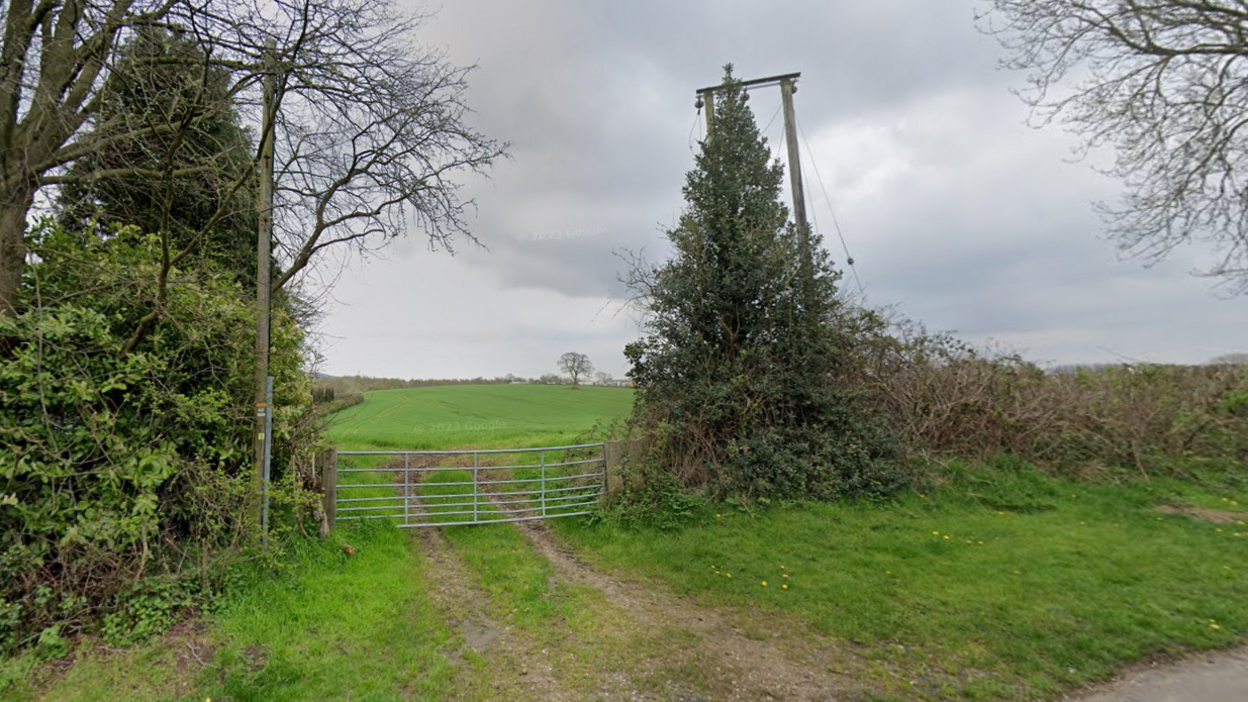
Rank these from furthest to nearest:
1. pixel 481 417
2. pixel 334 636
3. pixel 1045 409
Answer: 1. pixel 481 417
2. pixel 1045 409
3. pixel 334 636

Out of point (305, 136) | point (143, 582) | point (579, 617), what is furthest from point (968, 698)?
point (305, 136)

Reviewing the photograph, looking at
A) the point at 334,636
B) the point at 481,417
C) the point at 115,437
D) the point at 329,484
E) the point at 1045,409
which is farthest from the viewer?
the point at 481,417

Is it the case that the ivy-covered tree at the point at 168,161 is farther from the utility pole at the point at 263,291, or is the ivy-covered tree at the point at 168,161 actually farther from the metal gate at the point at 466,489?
the metal gate at the point at 466,489

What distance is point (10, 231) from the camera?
4461 millimetres

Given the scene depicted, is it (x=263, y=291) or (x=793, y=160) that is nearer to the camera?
(x=263, y=291)

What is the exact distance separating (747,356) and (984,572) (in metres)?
4.21

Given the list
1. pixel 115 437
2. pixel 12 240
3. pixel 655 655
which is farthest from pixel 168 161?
pixel 655 655

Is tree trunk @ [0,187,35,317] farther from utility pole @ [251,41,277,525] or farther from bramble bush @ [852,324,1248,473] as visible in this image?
bramble bush @ [852,324,1248,473]

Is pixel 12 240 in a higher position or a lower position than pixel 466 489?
higher

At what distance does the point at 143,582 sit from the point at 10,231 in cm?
381

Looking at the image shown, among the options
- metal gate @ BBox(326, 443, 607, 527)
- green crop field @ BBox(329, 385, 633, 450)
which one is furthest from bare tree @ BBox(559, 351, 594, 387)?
metal gate @ BBox(326, 443, 607, 527)

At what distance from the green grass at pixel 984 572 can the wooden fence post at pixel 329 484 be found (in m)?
3.05

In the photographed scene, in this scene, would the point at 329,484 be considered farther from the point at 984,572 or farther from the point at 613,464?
the point at 984,572

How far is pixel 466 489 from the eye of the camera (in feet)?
28.4
